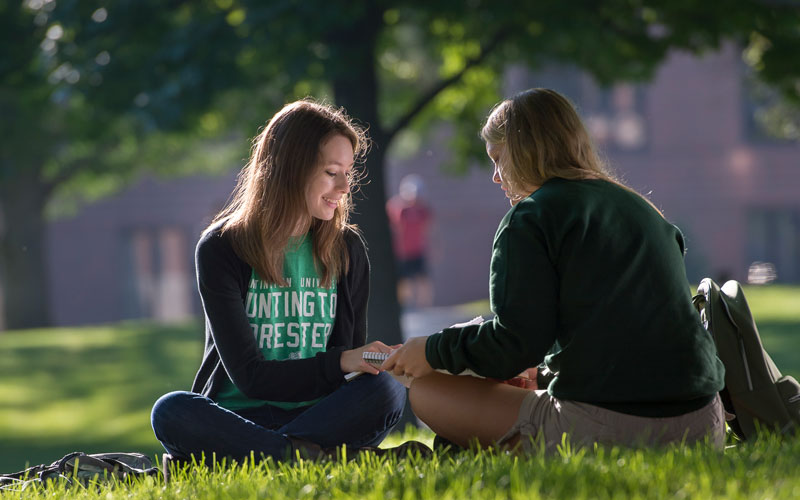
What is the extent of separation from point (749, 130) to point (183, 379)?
71.1ft

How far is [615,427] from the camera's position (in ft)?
11.1

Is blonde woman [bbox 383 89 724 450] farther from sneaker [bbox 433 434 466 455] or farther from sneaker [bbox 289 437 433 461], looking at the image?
sneaker [bbox 289 437 433 461]

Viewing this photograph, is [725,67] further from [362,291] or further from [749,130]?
[362,291]

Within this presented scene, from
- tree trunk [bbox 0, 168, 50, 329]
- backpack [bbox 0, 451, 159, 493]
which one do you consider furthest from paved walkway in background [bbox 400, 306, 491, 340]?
backpack [bbox 0, 451, 159, 493]

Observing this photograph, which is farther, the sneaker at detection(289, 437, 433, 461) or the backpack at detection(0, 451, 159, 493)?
the backpack at detection(0, 451, 159, 493)

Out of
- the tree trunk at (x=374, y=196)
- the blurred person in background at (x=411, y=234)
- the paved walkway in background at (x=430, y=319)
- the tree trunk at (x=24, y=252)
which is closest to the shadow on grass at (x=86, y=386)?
the tree trunk at (x=374, y=196)

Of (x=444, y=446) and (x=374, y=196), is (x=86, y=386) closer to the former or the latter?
(x=374, y=196)

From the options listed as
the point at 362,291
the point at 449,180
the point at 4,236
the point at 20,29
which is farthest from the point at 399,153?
the point at 362,291

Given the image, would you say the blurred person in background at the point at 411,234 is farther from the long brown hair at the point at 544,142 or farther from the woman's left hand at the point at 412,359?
the long brown hair at the point at 544,142

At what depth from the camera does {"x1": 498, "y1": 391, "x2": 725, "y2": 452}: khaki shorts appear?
3.38 m

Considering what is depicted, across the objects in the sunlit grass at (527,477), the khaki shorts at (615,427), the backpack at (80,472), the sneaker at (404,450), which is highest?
the khaki shorts at (615,427)

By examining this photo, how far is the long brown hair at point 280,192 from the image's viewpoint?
407 centimetres

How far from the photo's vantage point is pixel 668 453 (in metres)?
3.07

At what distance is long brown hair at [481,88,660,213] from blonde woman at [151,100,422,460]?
0.88m
